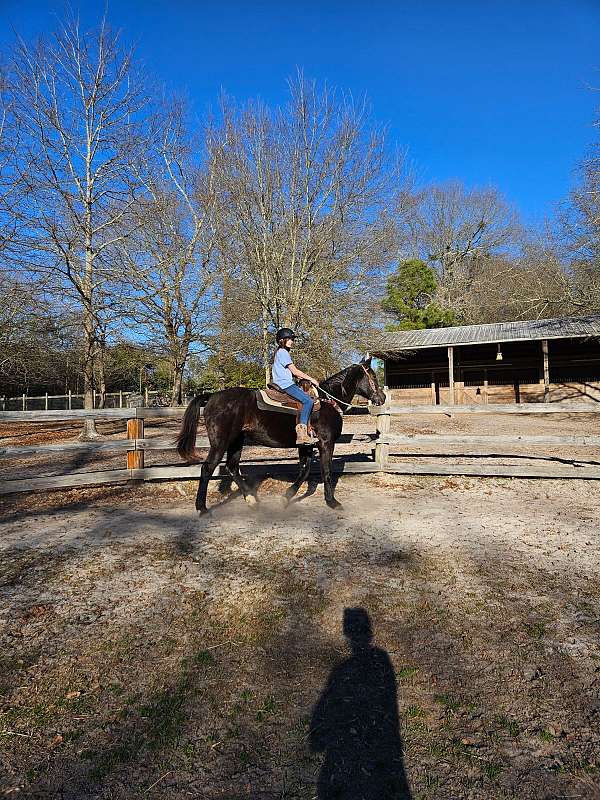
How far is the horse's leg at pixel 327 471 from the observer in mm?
6160

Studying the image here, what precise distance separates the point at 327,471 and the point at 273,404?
1.27 m

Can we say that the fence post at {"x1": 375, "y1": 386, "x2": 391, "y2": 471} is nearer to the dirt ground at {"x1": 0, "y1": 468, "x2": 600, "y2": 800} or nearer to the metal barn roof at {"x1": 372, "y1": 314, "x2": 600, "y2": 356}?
the dirt ground at {"x1": 0, "y1": 468, "x2": 600, "y2": 800}

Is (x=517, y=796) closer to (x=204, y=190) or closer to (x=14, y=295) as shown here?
(x=14, y=295)

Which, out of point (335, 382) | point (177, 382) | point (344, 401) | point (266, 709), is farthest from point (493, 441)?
point (177, 382)

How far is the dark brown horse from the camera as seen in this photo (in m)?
6.10

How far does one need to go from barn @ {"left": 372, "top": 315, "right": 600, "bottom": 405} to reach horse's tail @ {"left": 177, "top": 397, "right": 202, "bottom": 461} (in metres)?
16.3

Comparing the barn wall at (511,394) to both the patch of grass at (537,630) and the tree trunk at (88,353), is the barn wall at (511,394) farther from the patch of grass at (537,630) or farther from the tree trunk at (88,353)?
the patch of grass at (537,630)

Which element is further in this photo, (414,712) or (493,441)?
(493,441)

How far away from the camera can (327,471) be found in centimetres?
641

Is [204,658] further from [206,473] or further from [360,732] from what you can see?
[206,473]

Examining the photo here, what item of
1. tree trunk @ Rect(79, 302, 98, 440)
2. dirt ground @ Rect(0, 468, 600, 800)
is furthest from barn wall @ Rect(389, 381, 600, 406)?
dirt ground @ Rect(0, 468, 600, 800)

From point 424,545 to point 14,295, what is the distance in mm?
12456

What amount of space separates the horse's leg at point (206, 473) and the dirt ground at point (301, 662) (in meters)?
0.66

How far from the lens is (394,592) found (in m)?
3.62
